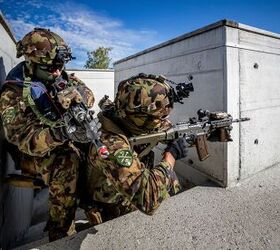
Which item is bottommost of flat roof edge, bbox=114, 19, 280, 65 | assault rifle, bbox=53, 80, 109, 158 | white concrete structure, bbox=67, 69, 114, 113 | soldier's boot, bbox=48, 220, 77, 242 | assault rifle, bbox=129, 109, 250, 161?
soldier's boot, bbox=48, 220, 77, 242

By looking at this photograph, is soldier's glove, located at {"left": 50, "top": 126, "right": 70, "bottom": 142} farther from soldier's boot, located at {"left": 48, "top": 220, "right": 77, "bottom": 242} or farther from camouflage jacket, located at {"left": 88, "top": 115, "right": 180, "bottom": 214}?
soldier's boot, located at {"left": 48, "top": 220, "right": 77, "bottom": 242}

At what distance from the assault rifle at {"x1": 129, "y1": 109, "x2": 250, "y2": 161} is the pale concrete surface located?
524 mm

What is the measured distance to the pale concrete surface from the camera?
6.77 feet

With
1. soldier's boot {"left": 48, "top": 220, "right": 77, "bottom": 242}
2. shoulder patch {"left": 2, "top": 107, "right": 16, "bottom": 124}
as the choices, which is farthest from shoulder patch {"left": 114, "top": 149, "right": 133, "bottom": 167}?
soldier's boot {"left": 48, "top": 220, "right": 77, "bottom": 242}

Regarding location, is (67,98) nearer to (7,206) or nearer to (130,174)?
(130,174)

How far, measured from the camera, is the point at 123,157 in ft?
6.00

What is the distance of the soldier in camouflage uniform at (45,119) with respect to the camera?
6.92ft

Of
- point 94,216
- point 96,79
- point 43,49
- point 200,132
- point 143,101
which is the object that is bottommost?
point 94,216

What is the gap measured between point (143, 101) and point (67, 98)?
56 cm

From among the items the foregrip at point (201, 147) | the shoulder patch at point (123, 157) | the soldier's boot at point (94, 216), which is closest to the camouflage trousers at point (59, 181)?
the soldier's boot at point (94, 216)

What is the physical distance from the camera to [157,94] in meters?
1.98

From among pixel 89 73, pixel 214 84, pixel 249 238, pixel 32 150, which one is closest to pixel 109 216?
pixel 32 150

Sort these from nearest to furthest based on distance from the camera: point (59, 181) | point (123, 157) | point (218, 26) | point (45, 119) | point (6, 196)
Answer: point (123, 157) < point (45, 119) < point (59, 181) < point (6, 196) < point (218, 26)

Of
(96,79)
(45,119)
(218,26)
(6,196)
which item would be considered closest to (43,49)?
(45,119)
